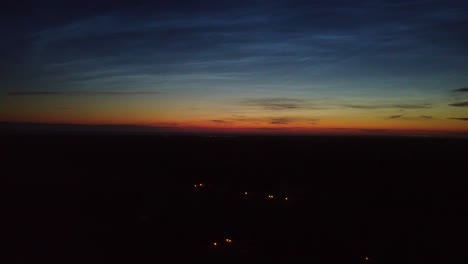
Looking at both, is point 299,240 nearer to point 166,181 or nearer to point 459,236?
point 459,236

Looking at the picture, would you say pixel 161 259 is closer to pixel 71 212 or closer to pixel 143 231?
pixel 143 231

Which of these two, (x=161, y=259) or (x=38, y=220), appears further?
(x=38, y=220)

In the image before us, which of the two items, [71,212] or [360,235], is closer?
[360,235]

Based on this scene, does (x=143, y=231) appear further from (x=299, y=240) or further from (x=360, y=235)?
(x=360, y=235)

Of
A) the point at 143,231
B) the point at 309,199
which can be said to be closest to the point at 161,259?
the point at 143,231

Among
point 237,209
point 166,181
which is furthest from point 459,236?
point 166,181

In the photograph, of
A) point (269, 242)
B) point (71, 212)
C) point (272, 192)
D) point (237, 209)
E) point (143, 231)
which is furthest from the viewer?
point (272, 192)

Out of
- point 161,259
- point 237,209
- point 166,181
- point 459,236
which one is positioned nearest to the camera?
point 161,259

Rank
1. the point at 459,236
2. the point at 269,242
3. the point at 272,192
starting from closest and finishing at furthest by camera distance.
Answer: the point at 269,242 → the point at 459,236 → the point at 272,192

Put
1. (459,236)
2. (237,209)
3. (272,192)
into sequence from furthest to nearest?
(272,192) → (237,209) → (459,236)
